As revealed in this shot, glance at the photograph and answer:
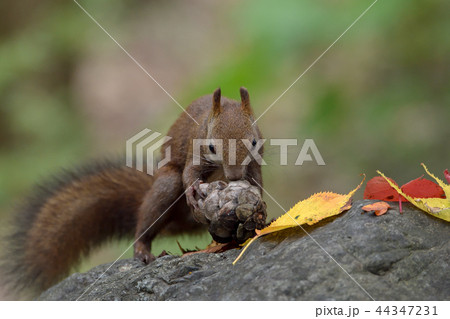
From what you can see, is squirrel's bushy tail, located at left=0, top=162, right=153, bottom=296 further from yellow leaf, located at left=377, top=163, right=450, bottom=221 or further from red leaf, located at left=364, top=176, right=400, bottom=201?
yellow leaf, located at left=377, top=163, right=450, bottom=221

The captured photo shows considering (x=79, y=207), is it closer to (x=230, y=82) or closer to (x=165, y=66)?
(x=230, y=82)

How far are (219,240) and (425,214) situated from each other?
2.32 ft

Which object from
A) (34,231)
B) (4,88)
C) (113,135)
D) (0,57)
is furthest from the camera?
(113,135)

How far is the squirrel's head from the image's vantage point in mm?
2496

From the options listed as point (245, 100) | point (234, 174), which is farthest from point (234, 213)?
point (245, 100)

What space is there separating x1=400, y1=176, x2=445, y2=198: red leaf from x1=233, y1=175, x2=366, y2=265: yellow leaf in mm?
187

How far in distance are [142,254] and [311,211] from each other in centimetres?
104

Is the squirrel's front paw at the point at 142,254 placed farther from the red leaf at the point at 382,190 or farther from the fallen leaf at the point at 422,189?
the fallen leaf at the point at 422,189

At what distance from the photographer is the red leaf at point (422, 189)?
81.4 inches

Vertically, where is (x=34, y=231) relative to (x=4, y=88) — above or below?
below

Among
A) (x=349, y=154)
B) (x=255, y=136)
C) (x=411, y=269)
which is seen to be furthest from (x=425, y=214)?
(x=349, y=154)

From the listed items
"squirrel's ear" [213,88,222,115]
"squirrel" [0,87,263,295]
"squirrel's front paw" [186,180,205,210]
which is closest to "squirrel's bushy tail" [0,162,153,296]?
"squirrel" [0,87,263,295]

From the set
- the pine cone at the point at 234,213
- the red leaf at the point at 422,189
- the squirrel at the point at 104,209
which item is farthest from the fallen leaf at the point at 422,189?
the squirrel at the point at 104,209

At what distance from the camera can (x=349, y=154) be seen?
12.4 ft
